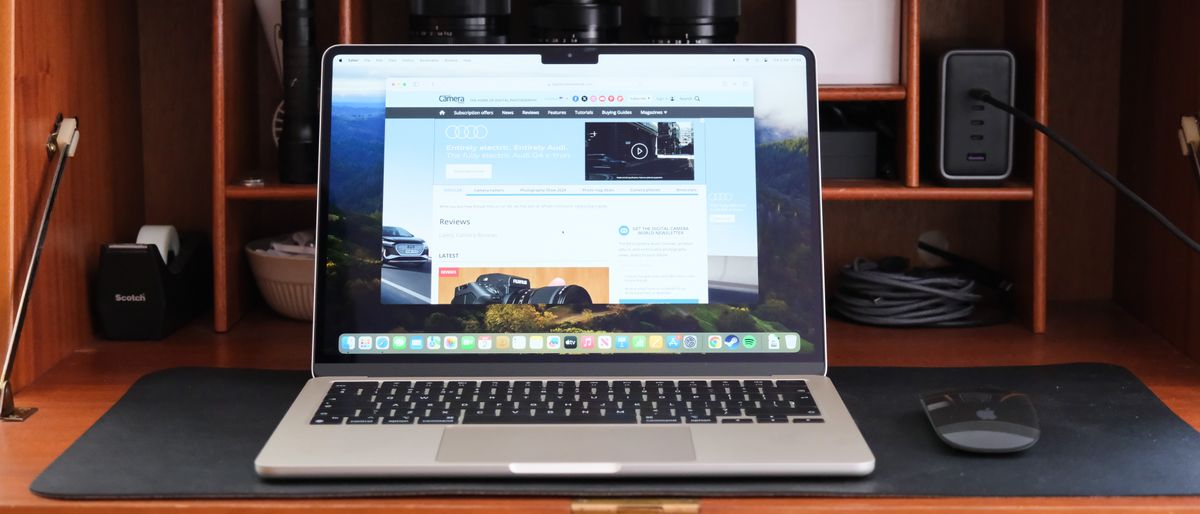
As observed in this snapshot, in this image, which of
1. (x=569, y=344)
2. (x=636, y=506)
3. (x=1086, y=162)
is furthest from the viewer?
(x=1086, y=162)

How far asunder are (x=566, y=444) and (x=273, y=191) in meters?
0.58

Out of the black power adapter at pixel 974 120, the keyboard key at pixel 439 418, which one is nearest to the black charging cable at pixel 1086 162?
the black power adapter at pixel 974 120

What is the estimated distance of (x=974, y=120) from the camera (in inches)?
56.3

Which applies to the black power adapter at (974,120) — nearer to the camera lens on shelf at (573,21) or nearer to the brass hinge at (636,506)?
the camera lens on shelf at (573,21)

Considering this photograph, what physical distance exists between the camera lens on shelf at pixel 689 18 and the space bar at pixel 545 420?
19.6 inches

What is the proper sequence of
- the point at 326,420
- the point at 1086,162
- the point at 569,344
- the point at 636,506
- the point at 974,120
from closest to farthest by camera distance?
the point at 636,506 < the point at 326,420 < the point at 569,344 < the point at 1086,162 < the point at 974,120

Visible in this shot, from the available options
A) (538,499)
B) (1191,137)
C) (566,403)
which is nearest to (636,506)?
(538,499)

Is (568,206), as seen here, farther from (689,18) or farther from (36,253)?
(36,253)

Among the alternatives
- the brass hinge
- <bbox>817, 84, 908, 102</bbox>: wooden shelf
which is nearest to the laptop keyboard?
the brass hinge

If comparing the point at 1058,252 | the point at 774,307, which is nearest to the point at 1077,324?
the point at 1058,252

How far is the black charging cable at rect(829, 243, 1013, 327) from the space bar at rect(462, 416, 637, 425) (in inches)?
20.4

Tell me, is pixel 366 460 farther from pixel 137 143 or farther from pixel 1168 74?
pixel 1168 74

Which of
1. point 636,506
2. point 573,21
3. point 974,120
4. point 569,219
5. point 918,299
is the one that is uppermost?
point 573,21

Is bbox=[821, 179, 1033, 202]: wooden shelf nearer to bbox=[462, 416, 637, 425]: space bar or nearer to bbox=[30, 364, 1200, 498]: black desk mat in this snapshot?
bbox=[30, 364, 1200, 498]: black desk mat
